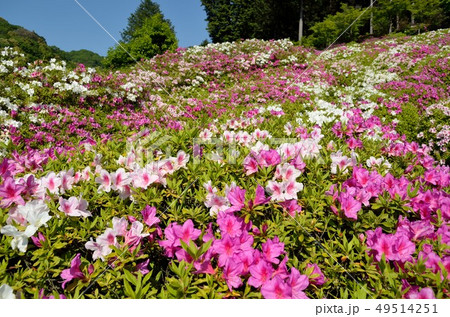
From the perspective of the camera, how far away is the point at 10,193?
155 centimetres

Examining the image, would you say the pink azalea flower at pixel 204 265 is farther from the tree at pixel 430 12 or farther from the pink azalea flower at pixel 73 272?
the tree at pixel 430 12

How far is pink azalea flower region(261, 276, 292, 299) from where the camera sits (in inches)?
46.9

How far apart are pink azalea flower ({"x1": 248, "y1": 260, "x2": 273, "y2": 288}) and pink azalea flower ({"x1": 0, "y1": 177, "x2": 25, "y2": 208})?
55.7 inches

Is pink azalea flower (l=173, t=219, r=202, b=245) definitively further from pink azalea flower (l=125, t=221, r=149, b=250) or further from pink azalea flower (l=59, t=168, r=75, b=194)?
pink azalea flower (l=59, t=168, r=75, b=194)

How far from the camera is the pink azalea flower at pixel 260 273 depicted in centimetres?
127

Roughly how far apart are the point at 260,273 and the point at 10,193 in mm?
1547

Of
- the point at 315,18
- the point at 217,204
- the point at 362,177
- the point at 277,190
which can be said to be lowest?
the point at 217,204

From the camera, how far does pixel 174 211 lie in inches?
66.4

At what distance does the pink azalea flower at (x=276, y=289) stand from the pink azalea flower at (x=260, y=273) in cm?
6

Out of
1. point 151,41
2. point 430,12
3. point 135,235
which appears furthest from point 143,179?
point 430,12

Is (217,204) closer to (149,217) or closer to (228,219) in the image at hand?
(228,219)

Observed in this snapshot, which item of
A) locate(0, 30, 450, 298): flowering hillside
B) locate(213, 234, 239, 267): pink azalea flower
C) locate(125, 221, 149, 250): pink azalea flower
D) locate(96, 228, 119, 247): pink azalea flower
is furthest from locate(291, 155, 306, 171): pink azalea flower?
locate(96, 228, 119, 247): pink azalea flower
